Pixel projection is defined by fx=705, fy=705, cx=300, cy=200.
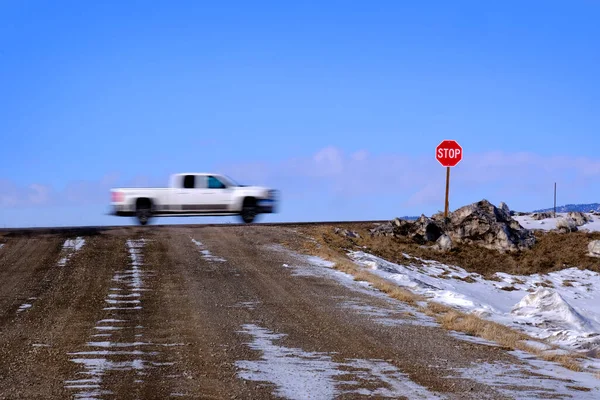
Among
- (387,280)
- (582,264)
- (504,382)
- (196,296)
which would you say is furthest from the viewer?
(582,264)

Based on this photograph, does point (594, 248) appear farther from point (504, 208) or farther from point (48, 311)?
point (48, 311)

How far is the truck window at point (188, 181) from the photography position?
27.3m

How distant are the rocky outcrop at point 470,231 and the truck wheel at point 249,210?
19.1 ft

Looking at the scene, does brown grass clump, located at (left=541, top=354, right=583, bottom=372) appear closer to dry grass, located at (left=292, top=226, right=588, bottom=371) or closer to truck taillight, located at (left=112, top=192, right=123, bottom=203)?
dry grass, located at (left=292, top=226, right=588, bottom=371)

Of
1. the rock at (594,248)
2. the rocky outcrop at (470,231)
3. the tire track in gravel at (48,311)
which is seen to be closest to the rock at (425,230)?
the rocky outcrop at (470,231)

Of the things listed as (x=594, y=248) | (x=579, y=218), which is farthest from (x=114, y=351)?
(x=579, y=218)

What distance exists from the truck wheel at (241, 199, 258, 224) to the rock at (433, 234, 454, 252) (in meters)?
8.32

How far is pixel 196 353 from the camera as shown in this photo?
11445 millimetres

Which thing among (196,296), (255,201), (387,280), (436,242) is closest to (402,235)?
(436,242)

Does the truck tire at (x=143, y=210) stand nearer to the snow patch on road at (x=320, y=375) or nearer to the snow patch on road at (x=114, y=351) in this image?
the snow patch on road at (x=114, y=351)

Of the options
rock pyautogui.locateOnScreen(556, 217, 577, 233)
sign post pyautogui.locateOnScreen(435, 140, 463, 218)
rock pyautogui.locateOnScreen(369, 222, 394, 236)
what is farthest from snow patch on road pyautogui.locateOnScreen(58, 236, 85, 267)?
rock pyautogui.locateOnScreen(556, 217, 577, 233)

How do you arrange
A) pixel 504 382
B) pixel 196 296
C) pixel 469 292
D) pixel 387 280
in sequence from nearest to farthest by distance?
1. pixel 504 382
2. pixel 196 296
3. pixel 387 280
4. pixel 469 292

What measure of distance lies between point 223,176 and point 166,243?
4065 mm

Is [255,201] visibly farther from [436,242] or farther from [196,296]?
[196,296]
